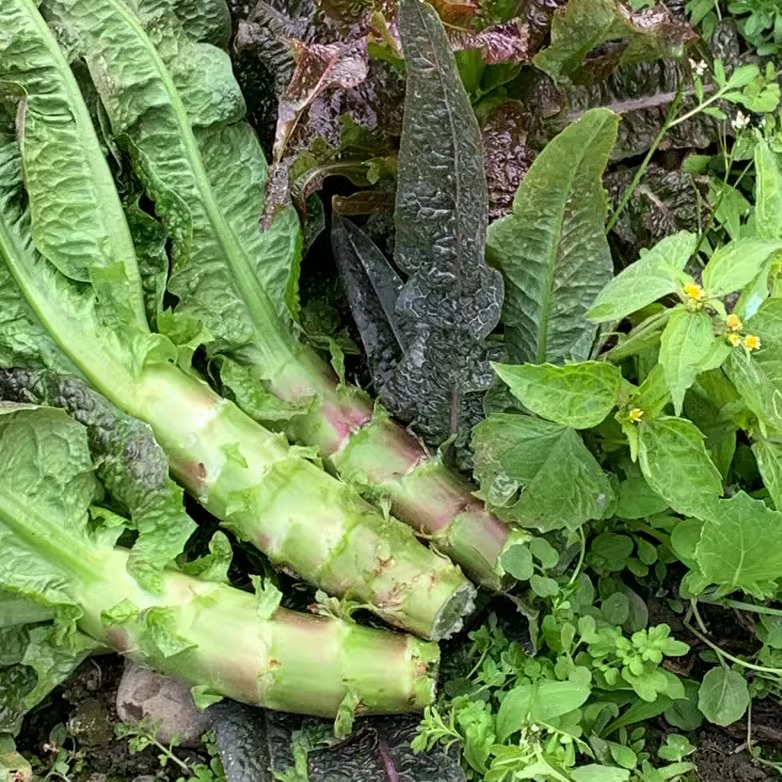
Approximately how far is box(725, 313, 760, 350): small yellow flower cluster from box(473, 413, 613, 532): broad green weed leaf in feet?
0.80

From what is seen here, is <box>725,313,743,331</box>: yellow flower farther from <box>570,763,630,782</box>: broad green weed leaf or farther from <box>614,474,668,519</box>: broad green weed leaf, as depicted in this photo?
<box>570,763,630,782</box>: broad green weed leaf

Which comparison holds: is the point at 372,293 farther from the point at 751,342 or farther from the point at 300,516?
the point at 751,342

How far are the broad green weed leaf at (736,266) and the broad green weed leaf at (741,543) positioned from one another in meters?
0.24

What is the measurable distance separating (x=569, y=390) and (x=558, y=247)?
23 centimetres

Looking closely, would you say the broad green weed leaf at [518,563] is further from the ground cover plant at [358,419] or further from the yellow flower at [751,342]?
the yellow flower at [751,342]

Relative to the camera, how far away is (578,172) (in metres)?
1.21

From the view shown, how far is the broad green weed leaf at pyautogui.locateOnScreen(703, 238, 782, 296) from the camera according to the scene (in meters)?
1.04

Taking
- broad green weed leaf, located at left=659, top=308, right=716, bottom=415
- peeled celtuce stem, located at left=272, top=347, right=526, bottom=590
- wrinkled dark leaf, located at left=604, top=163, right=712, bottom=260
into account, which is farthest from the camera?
wrinkled dark leaf, located at left=604, top=163, right=712, bottom=260

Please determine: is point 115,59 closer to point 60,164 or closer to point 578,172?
point 60,164

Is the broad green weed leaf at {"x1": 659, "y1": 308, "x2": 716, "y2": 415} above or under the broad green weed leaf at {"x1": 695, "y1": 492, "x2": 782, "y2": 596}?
above

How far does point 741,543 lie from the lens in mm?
1157

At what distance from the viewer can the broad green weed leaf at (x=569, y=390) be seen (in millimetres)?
1119

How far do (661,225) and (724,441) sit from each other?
0.35 metres

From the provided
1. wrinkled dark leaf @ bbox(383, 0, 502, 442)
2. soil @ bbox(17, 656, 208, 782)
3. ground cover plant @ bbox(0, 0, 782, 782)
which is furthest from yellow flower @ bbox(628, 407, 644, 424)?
soil @ bbox(17, 656, 208, 782)
